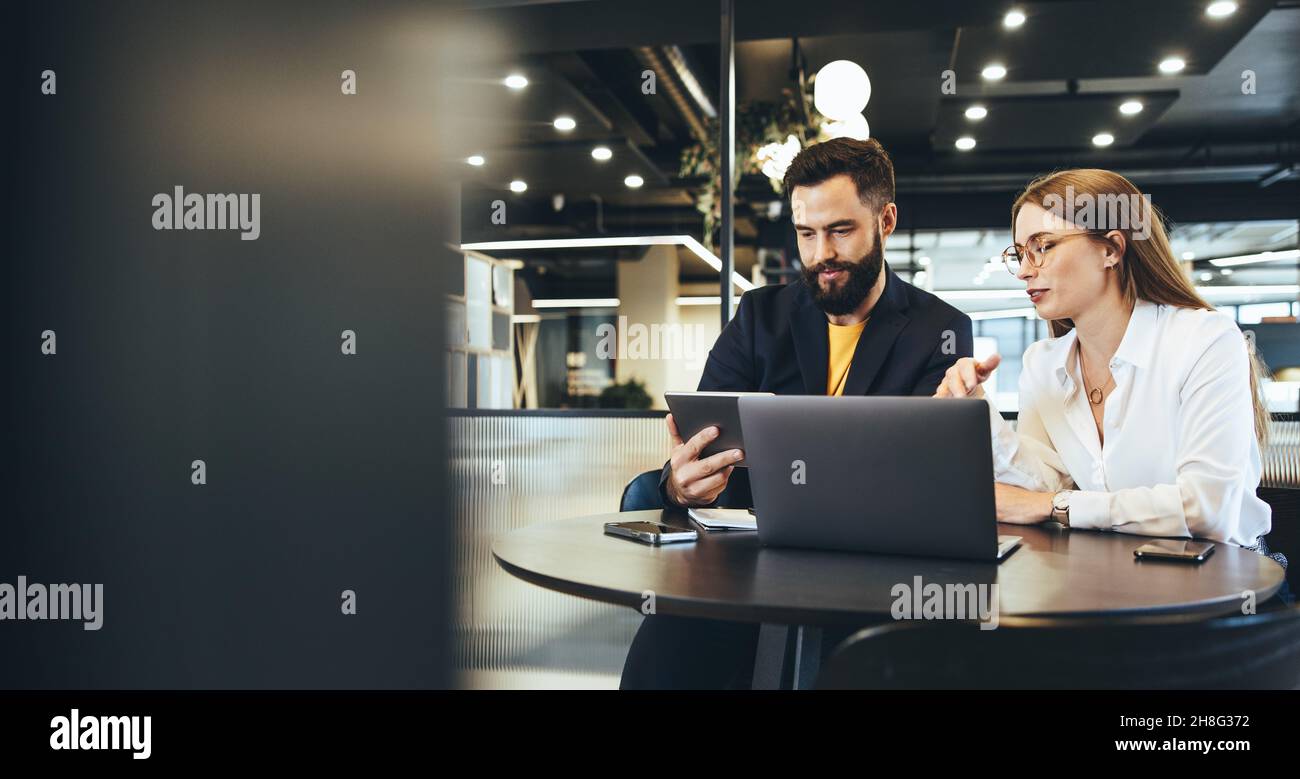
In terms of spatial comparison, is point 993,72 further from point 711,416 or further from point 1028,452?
point 711,416

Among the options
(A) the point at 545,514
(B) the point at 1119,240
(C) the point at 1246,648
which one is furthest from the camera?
(A) the point at 545,514

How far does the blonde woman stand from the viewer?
5.20 feet

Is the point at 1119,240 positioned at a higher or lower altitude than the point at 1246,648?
higher

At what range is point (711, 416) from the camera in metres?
1.56

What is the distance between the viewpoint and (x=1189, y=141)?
798 centimetres

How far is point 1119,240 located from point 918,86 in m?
4.75

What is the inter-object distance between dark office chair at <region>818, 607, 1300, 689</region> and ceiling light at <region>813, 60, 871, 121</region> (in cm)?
310

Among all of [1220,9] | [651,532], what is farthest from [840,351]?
[1220,9]

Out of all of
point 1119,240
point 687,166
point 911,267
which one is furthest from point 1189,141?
point 1119,240

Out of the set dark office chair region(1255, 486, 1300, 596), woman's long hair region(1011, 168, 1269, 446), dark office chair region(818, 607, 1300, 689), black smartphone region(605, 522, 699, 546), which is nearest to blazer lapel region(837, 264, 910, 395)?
woman's long hair region(1011, 168, 1269, 446)
